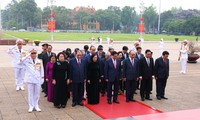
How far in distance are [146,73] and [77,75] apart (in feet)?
6.41

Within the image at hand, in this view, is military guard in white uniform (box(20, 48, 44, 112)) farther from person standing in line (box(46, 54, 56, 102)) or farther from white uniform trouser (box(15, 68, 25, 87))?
white uniform trouser (box(15, 68, 25, 87))

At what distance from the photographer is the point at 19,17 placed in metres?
96.9

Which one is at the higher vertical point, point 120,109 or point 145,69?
point 145,69

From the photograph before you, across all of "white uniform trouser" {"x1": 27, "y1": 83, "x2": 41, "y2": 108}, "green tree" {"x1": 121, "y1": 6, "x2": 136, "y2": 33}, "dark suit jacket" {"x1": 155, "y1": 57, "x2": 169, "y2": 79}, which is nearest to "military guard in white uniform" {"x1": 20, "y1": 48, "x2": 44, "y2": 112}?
"white uniform trouser" {"x1": 27, "y1": 83, "x2": 41, "y2": 108}

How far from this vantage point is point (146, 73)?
7.10 meters

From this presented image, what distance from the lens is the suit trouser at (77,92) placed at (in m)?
6.46

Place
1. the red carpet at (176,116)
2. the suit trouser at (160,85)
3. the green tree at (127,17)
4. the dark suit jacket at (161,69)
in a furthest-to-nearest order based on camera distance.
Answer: the green tree at (127,17), the suit trouser at (160,85), the dark suit jacket at (161,69), the red carpet at (176,116)

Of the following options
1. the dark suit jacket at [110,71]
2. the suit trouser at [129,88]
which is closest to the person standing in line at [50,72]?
the dark suit jacket at [110,71]

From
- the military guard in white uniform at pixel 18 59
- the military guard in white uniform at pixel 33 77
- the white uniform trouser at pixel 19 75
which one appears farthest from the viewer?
the white uniform trouser at pixel 19 75

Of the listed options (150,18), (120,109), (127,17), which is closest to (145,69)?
(120,109)

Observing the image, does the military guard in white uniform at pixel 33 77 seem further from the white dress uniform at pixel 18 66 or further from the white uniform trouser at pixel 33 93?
the white dress uniform at pixel 18 66

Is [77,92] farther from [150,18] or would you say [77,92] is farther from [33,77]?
[150,18]

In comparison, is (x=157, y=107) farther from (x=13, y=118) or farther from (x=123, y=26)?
(x=123, y=26)

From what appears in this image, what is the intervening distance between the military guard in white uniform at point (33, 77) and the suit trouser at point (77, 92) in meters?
0.92
